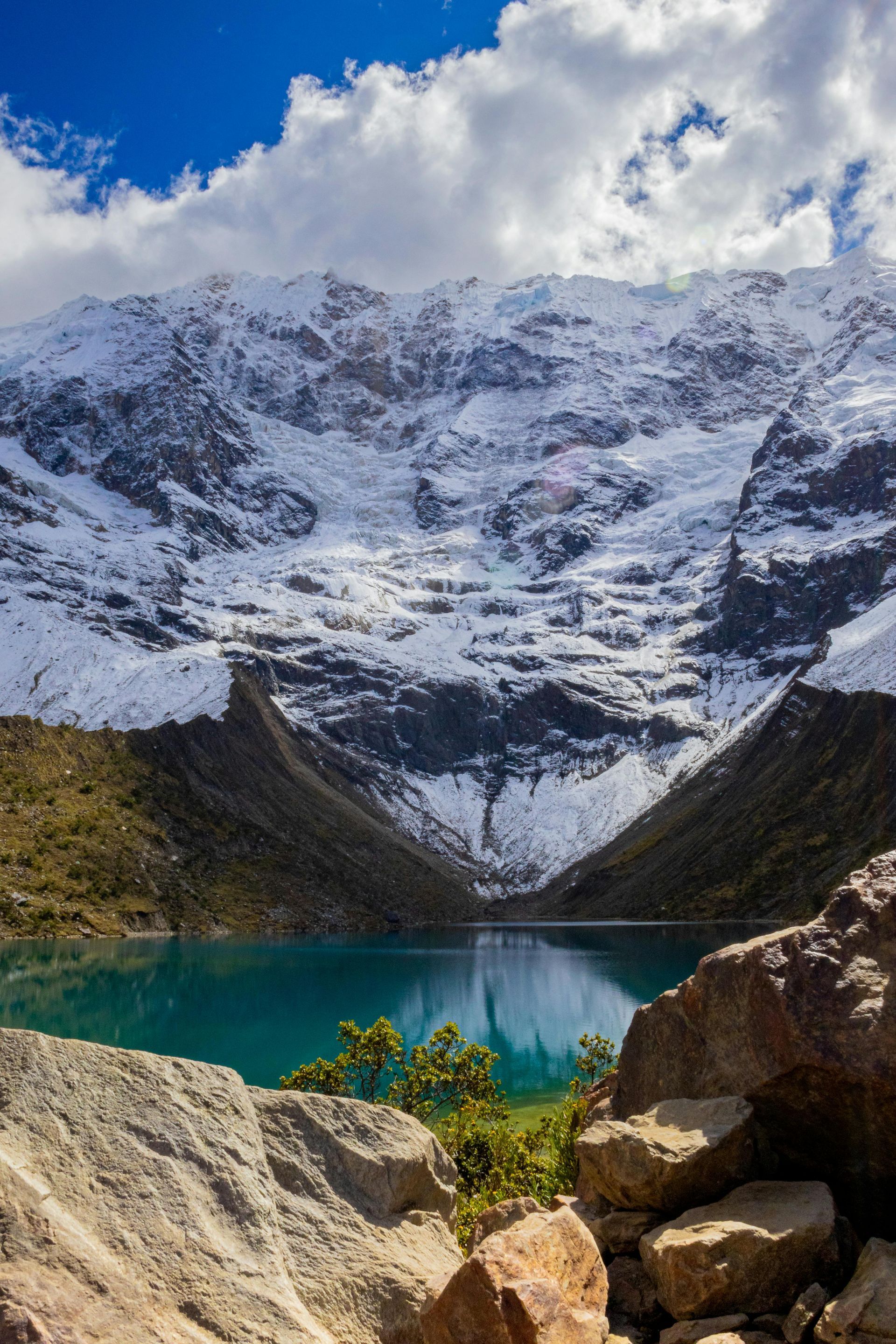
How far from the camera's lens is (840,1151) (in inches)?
418

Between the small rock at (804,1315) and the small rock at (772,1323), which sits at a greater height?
the small rock at (804,1315)

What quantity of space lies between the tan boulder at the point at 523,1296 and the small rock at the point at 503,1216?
3.96ft

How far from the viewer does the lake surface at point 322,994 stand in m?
51.2

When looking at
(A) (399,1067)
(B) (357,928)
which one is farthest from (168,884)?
(A) (399,1067)

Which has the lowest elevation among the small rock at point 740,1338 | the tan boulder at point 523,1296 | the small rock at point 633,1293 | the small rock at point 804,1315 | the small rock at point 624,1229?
the small rock at point 633,1293

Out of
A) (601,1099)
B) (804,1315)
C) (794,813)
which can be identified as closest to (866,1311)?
(804,1315)

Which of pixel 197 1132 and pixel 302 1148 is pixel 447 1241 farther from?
pixel 197 1132

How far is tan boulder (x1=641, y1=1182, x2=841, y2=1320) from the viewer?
30.1 ft

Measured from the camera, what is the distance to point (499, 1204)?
443 inches

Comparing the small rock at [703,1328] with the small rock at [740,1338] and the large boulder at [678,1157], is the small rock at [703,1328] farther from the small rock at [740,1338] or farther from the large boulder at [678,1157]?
the large boulder at [678,1157]

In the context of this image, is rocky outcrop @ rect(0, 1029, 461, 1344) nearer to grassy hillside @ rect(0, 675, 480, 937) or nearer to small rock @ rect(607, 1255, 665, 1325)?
small rock @ rect(607, 1255, 665, 1325)

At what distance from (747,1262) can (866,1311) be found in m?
1.34

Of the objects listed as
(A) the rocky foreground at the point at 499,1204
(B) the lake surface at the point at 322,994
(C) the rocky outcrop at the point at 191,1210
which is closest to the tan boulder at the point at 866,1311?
(A) the rocky foreground at the point at 499,1204

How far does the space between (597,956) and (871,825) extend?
42.7 m
